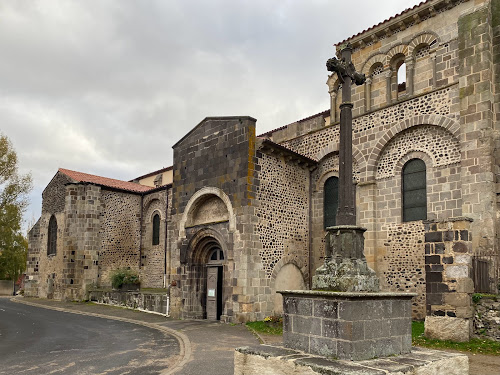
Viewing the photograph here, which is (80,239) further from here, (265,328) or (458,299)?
(458,299)

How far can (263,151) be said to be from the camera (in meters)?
15.9

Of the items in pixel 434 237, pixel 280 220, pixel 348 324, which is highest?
pixel 280 220

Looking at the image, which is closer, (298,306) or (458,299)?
(298,306)

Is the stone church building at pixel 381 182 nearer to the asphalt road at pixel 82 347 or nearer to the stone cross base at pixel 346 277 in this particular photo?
the asphalt road at pixel 82 347

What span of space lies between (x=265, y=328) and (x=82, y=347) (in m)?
5.01

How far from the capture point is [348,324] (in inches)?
231

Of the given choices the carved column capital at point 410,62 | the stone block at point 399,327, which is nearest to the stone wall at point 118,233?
the carved column capital at point 410,62

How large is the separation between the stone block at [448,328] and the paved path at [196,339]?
4.15 metres

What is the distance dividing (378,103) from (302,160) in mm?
3362

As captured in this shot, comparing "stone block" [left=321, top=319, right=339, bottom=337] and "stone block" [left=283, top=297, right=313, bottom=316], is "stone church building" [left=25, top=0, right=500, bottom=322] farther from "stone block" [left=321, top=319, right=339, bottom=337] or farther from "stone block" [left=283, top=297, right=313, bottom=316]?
"stone block" [left=321, top=319, right=339, bottom=337]

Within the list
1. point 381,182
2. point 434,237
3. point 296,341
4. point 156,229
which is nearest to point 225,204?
point 381,182

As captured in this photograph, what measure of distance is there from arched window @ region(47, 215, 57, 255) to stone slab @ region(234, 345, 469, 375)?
919 inches

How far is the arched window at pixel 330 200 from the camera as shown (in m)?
16.9

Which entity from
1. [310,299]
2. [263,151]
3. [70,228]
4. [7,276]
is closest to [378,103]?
[263,151]
